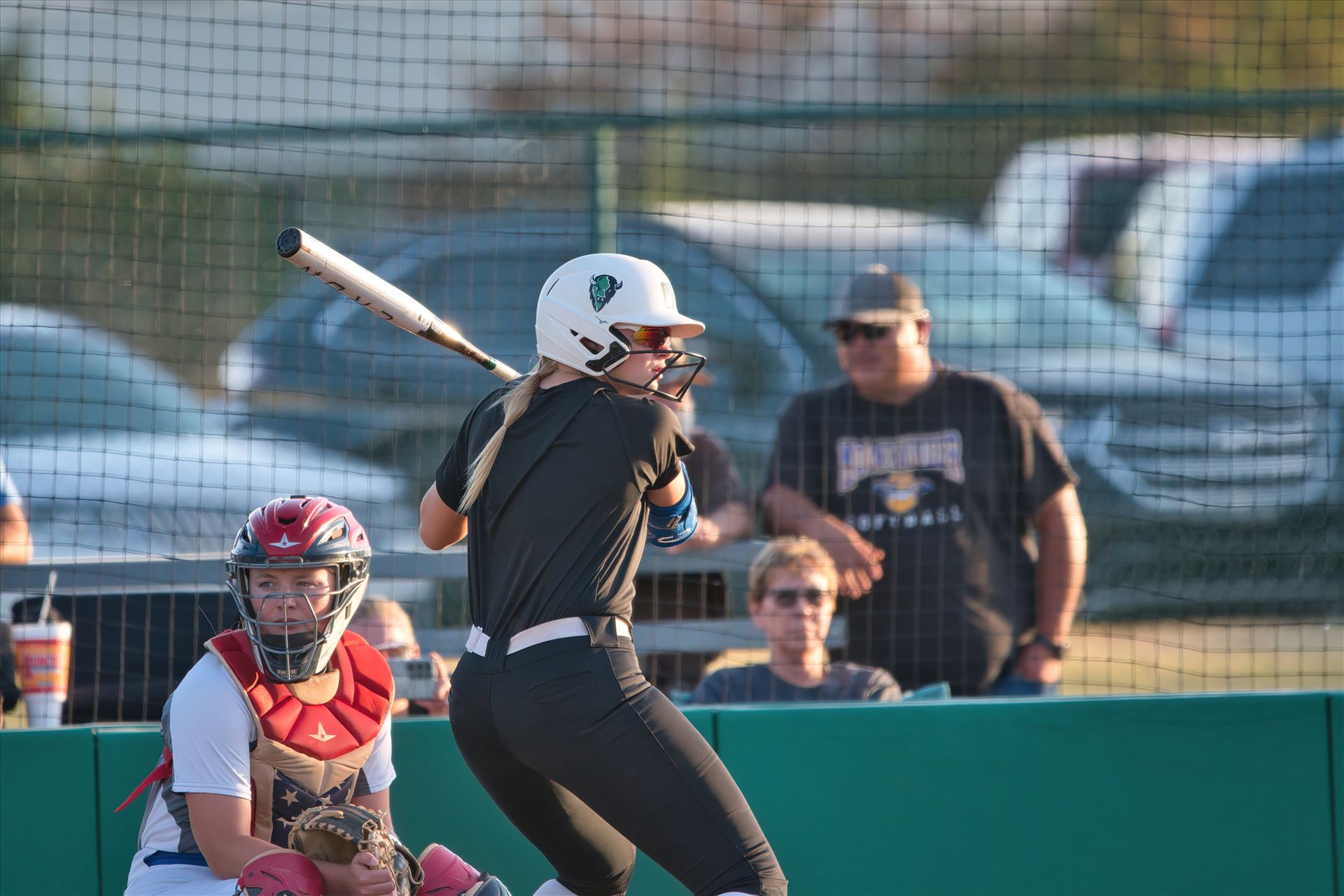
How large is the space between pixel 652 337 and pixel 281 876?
1.44 metres

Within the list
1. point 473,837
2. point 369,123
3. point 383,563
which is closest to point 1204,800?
point 473,837

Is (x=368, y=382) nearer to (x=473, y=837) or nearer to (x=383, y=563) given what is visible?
(x=383, y=563)

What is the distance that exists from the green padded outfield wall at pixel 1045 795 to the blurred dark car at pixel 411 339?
1.89 metres

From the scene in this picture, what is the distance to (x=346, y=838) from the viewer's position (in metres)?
3.20

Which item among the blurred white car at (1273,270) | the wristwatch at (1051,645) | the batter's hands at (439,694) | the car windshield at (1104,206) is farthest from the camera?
the car windshield at (1104,206)

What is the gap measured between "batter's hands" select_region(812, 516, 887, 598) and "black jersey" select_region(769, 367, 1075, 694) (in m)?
0.06

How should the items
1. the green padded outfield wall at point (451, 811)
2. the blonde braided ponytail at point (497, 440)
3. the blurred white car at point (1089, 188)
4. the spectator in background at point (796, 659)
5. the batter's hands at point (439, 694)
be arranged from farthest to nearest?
the blurred white car at point (1089, 188) < the spectator in background at point (796, 659) < the batter's hands at point (439, 694) < the green padded outfield wall at point (451, 811) < the blonde braided ponytail at point (497, 440)

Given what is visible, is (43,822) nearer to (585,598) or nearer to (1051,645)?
(585,598)

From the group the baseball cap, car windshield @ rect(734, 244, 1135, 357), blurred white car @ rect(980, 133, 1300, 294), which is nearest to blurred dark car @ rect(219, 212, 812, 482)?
car windshield @ rect(734, 244, 1135, 357)

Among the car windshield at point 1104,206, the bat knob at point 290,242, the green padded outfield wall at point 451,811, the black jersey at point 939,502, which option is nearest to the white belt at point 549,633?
the bat knob at point 290,242

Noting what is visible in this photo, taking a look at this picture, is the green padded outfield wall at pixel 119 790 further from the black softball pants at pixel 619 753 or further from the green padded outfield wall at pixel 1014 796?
the black softball pants at pixel 619 753

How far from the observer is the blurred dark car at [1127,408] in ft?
20.9

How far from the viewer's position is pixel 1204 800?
456 centimetres

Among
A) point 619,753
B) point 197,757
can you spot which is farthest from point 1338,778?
point 197,757
